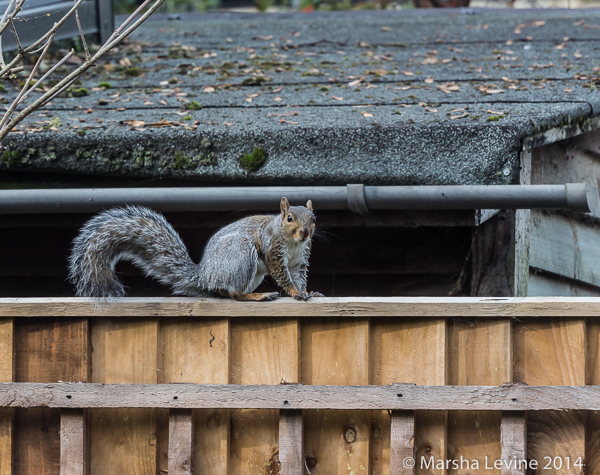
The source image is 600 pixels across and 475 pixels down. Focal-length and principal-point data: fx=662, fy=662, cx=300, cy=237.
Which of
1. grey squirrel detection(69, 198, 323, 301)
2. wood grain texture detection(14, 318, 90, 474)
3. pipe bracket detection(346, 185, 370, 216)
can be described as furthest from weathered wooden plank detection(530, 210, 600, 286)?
wood grain texture detection(14, 318, 90, 474)

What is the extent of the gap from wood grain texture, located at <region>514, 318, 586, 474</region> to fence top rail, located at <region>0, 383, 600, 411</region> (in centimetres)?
8

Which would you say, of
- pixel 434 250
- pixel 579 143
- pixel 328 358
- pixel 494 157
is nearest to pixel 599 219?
pixel 579 143

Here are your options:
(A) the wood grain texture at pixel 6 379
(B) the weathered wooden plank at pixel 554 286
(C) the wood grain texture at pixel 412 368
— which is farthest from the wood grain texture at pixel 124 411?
(B) the weathered wooden plank at pixel 554 286

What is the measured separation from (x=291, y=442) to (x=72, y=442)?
0.71 m

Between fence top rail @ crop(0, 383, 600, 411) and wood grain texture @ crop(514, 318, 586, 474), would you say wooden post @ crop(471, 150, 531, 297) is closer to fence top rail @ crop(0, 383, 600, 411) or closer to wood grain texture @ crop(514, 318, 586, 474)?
wood grain texture @ crop(514, 318, 586, 474)

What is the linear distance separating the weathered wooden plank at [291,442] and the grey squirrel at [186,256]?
0.40 metres

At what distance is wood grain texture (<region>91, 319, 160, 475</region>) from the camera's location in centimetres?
215

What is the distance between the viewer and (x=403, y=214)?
2639mm

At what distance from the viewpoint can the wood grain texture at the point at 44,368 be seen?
7.09 ft

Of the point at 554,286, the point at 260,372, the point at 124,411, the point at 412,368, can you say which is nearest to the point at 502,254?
the point at 554,286

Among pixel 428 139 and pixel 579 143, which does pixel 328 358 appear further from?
pixel 579 143

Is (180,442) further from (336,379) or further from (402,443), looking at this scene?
(402,443)

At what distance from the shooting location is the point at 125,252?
238 cm

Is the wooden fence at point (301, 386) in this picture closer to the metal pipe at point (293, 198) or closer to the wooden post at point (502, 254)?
the metal pipe at point (293, 198)
